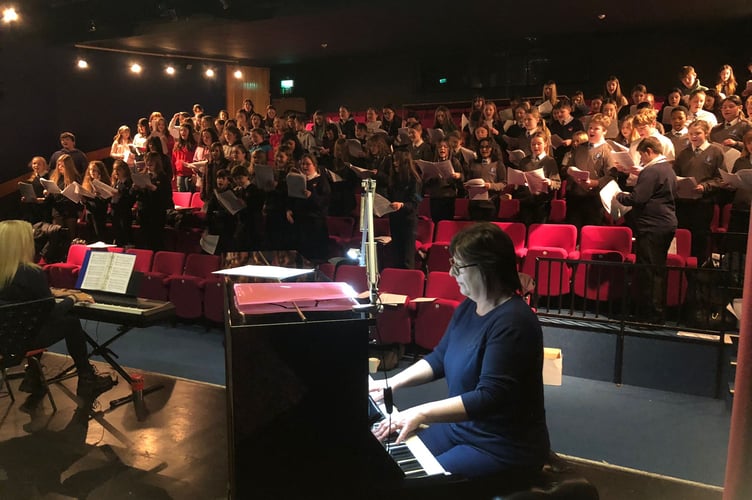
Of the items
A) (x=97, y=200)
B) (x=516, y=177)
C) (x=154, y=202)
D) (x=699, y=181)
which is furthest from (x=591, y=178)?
(x=97, y=200)


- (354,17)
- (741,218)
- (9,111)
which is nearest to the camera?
(741,218)

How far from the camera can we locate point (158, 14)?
999 cm

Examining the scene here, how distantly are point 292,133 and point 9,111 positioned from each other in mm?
5852

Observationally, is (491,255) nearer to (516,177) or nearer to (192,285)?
(516,177)

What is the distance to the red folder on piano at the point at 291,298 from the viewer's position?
1.77 meters

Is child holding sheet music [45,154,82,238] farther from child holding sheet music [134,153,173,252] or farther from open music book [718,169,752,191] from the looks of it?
open music book [718,169,752,191]

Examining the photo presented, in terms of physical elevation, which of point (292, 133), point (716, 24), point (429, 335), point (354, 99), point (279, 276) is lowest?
point (429, 335)

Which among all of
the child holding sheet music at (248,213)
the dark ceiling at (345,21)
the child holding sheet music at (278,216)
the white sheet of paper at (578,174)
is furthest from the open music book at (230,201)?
the dark ceiling at (345,21)

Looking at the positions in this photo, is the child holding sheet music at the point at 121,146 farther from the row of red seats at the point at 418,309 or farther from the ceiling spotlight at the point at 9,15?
the row of red seats at the point at 418,309

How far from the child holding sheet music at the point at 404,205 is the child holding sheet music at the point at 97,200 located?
4.03 m

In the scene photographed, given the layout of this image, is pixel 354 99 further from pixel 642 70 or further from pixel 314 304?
pixel 314 304

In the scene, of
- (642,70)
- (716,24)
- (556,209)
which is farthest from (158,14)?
(716,24)

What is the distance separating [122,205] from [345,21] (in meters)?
4.92

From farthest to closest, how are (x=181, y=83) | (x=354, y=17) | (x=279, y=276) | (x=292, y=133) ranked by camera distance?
(x=181, y=83) < (x=354, y=17) < (x=292, y=133) < (x=279, y=276)
